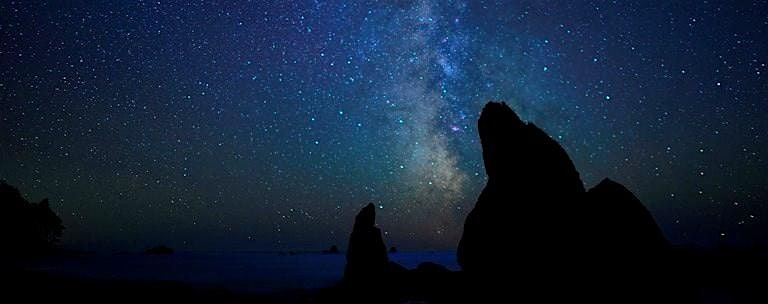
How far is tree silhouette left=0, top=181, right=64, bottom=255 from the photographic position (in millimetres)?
80688

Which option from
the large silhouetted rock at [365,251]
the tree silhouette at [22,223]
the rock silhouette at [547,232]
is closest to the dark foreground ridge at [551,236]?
the rock silhouette at [547,232]

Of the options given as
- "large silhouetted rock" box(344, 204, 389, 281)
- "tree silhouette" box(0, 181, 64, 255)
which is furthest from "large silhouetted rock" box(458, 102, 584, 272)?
"tree silhouette" box(0, 181, 64, 255)

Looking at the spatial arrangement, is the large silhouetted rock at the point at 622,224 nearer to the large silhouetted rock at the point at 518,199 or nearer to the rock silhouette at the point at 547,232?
the rock silhouette at the point at 547,232

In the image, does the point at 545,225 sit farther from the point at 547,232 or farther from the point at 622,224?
the point at 622,224

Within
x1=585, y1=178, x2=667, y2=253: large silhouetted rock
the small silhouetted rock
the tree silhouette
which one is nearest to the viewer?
the small silhouetted rock

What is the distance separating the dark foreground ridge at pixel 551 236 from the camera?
14.1m

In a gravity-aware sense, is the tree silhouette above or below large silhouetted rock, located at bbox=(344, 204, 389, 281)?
above

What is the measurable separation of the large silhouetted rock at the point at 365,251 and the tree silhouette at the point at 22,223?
9713 cm

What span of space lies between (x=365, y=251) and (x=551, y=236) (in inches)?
582

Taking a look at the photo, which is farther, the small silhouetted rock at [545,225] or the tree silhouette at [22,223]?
the tree silhouette at [22,223]

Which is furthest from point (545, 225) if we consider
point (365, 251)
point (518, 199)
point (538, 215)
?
point (365, 251)

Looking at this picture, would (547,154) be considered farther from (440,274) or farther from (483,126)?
(440,274)

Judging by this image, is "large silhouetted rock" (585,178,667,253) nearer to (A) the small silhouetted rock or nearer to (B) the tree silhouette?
(A) the small silhouetted rock

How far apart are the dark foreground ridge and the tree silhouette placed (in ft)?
354
